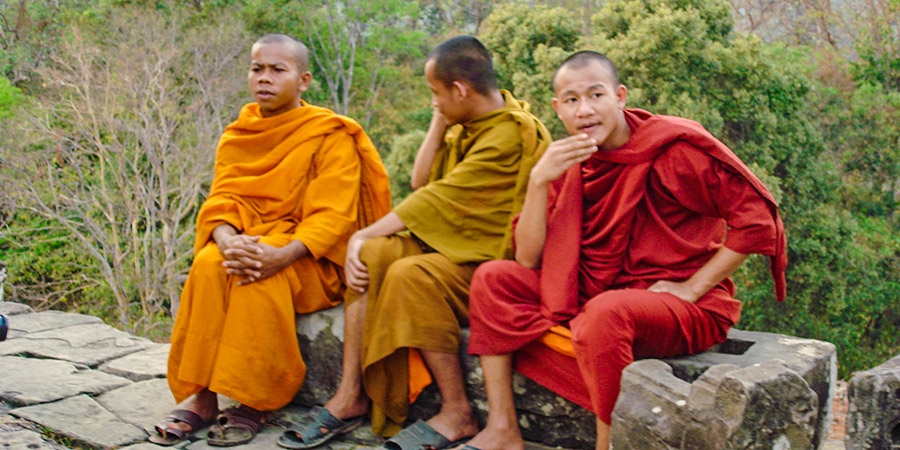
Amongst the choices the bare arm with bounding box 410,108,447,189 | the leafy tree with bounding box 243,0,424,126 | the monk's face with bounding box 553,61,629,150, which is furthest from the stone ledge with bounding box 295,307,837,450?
the leafy tree with bounding box 243,0,424,126

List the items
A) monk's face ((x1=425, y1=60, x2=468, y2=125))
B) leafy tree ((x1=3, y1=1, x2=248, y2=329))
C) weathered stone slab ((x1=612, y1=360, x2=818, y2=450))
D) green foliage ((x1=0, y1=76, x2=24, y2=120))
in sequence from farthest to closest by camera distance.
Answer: leafy tree ((x1=3, y1=1, x2=248, y2=329)), green foliage ((x1=0, y1=76, x2=24, y2=120)), monk's face ((x1=425, y1=60, x2=468, y2=125)), weathered stone slab ((x1=612, y1=360, x2=818, y2=450))

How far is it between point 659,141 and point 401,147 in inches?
363

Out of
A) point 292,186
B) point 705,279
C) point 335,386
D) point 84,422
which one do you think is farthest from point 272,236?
point 705,279

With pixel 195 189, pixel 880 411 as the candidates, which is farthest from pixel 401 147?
pixel 880 411

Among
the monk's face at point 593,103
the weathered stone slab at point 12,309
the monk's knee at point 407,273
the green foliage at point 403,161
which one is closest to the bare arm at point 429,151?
the monk's knee at point 407,273

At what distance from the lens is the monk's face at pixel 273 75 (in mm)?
3541

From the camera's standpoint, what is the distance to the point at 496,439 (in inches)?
108

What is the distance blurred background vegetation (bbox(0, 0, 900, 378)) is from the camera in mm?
10156

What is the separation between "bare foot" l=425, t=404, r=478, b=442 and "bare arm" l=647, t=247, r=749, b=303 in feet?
2.91

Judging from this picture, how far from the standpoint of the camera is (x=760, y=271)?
37.0 ft

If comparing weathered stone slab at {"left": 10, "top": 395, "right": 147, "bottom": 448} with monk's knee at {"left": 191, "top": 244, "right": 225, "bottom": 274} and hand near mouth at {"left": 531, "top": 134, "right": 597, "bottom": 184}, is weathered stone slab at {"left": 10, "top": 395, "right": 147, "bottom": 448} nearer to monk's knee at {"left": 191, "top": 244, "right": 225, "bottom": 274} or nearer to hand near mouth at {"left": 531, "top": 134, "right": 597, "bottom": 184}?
monk's knee at {"left": 191, "top": 244, "right": 225, "bottom": 274}

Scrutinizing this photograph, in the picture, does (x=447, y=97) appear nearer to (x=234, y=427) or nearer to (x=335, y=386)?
(x=335, y=386)

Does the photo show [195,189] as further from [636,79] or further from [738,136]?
[738,136]

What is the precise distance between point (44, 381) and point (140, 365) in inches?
19.2
